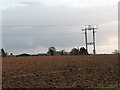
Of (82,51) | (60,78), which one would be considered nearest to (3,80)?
(60,78)

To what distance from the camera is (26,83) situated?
51.6 feet

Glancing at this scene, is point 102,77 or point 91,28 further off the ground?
point 91,28

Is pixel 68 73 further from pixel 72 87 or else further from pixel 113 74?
pixel 72 87

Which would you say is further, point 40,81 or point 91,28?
point 91,28

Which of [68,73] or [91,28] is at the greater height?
[91,28]

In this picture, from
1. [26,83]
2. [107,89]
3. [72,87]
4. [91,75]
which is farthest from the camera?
[91,75]

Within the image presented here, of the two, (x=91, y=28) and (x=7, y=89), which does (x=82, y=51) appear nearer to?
(x=91, y=28)

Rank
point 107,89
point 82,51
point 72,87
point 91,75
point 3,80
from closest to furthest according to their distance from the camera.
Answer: point 107,89 < point 72,87 < point 3,80 < point 91,75 < point 82,51

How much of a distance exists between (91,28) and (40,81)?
48694mm

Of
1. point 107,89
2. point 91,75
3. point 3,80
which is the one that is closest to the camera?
point 107,89

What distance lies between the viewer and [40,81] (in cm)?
1631

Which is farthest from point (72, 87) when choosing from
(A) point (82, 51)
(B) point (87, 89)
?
(A) point (82, 51)

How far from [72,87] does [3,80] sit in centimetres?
506

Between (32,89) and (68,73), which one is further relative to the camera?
(68,73)
